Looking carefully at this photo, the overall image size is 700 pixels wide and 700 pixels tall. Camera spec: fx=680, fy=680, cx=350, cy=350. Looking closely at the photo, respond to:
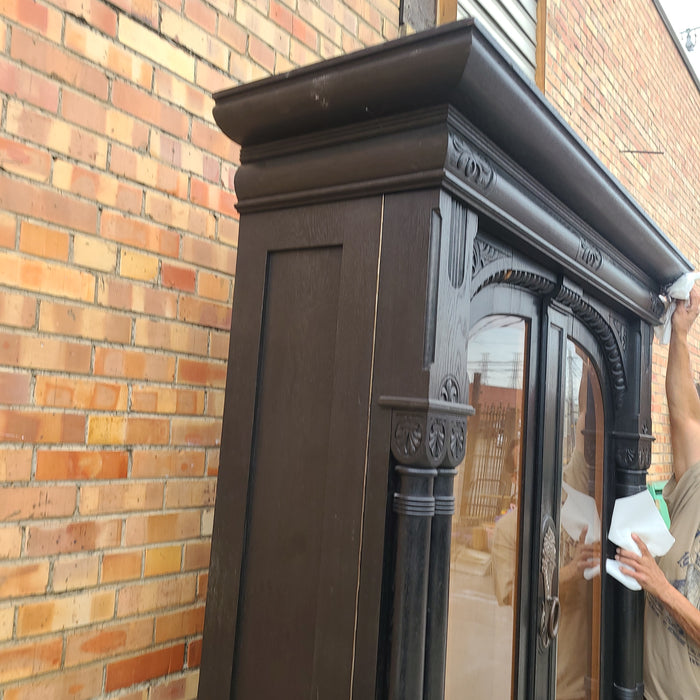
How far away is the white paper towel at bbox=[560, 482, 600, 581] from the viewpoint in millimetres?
1867

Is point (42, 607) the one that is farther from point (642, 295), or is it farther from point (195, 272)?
point (642, 295)

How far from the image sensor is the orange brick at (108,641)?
4.38ft

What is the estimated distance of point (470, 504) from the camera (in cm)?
144

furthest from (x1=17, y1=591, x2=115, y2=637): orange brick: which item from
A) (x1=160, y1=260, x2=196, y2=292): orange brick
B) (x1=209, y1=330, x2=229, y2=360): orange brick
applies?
(x1=160, y1=260, x2=196, y2=292): orange brick

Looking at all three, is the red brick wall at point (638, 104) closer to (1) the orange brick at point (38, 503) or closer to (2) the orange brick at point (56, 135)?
(2) the orange brick at point (56, 135)

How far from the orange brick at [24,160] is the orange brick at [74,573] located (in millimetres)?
743

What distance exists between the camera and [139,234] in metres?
1.48

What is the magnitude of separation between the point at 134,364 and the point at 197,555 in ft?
1.56

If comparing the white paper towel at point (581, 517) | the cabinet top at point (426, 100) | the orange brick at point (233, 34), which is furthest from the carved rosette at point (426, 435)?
the orange brick at point (233, 34)

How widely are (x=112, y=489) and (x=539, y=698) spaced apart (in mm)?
1109

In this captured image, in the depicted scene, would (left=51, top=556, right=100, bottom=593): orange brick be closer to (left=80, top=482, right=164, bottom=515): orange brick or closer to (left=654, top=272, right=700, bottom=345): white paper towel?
(left=80, top=482, right=164, bottom=515): orange brick

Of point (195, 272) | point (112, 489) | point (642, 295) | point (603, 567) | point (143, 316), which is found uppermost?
point (642, 295)

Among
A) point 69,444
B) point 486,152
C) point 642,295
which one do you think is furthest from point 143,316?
point 642,295

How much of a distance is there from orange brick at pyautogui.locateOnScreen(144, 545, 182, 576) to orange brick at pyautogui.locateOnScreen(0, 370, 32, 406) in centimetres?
44
